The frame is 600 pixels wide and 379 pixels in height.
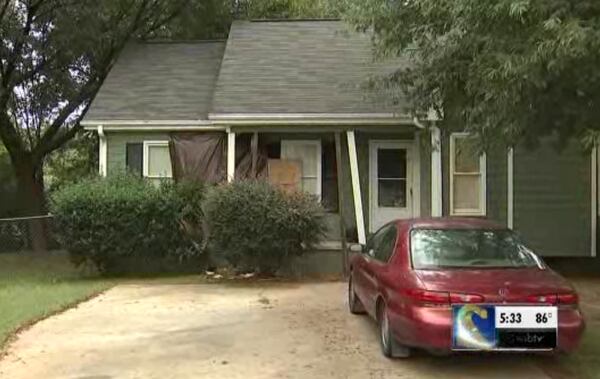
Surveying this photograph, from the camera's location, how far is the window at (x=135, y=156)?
16938 millimetres

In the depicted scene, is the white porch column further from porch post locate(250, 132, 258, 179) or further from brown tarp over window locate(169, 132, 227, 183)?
brown tarp over window locate(169, 132, 227, 183)

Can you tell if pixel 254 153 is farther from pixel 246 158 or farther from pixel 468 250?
pixel 468 250

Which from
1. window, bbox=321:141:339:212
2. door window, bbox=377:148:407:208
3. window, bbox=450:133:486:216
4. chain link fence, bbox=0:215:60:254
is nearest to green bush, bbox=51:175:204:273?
window, bbox=321:141:339:212

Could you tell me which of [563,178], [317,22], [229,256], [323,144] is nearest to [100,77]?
[317,22]

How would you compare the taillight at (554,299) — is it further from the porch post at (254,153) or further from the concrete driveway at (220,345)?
the porch post at (254,153)

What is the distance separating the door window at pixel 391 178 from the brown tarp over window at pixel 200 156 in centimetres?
348

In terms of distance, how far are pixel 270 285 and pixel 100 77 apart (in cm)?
1238

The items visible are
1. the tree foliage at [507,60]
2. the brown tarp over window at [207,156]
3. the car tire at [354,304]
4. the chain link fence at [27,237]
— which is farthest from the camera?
the chain link fence at [27,237]

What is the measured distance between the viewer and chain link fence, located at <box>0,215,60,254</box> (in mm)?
19688

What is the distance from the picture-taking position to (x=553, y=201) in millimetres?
15594

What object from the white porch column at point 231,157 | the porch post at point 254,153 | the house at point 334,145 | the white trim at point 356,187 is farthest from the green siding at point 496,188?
the white porch column at point 231,157

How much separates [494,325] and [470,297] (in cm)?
33

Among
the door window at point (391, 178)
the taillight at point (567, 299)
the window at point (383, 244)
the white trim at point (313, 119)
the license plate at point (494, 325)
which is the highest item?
the white trim at point (313, 119)

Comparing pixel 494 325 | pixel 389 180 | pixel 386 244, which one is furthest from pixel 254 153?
pixel 494 325
